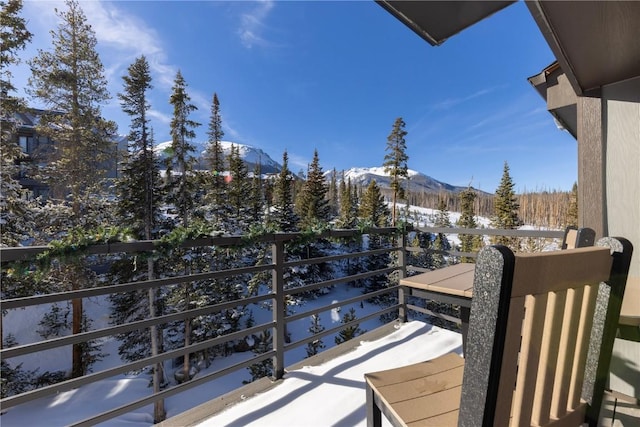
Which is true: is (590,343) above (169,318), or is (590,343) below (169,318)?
above

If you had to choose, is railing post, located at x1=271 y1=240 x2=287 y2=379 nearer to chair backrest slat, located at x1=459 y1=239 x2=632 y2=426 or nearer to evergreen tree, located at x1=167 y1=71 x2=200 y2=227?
chair backrest slat, located at x1=459 y1=239 x2=632 y2=426

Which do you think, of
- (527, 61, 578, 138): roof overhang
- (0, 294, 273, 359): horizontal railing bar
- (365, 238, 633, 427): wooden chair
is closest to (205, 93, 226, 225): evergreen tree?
(0, 294, 273, 359): horizontal railing bar

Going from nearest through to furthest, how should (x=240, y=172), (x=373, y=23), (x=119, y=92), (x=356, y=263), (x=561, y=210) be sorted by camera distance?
(x=373, y=23) < (x=119, y=92) < (x=240, y=172) < (x=356, y=263) < (x=561, y=210)

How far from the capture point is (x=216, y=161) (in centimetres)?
1616

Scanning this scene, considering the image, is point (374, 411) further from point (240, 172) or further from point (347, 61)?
point (240, 172)

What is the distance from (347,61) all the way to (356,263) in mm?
12848

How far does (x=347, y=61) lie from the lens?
1299 cm

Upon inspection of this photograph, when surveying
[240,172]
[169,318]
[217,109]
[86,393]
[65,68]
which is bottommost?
[86,393]

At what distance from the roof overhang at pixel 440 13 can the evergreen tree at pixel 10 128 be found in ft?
34.8

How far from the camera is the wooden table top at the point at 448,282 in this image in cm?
155

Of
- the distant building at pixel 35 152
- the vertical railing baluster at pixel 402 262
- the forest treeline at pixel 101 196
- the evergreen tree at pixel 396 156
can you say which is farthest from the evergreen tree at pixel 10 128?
the evergreen tree at pixel 396 156

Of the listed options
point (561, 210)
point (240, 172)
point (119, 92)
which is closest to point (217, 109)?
point (240, 172)

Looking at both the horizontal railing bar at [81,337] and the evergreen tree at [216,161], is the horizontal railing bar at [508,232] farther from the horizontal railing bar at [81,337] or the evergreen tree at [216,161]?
the evergreen tree at [216,161]

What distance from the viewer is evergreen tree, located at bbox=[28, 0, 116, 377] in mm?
9836
